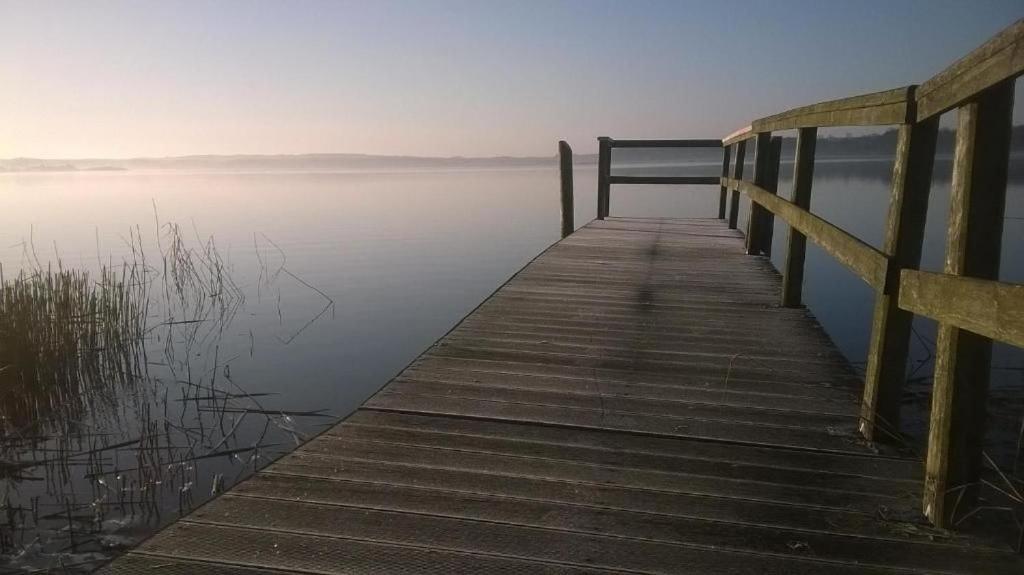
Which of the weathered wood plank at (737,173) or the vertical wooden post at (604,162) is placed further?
the vertical wooden post at (604,162)

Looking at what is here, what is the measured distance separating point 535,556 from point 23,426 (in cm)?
523

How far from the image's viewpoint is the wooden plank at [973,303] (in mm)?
1472

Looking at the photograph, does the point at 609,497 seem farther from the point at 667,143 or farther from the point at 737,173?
the point at 667,143

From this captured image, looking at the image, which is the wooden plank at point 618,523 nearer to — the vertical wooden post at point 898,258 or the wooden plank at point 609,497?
the wooden plank at point 609,497

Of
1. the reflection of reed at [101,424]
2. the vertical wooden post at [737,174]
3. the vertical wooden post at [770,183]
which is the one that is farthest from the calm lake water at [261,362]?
the vertical wooden post at [737,174]

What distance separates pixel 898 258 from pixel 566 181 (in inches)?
343

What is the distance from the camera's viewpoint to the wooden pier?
1.79 m

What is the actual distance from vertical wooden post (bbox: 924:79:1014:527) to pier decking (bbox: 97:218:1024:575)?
18 centimetres

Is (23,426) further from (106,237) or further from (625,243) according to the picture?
(106,237)

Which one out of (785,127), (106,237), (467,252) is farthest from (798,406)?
(106,237)

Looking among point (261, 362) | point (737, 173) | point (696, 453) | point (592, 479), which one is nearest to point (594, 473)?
point (592, 479)

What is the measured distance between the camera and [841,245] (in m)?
2.94

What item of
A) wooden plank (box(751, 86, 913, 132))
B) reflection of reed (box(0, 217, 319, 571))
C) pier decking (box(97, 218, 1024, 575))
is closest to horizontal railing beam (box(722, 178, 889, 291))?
wooden plank (box(751, 86, 913, 132))

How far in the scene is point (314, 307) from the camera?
34.0 ft
